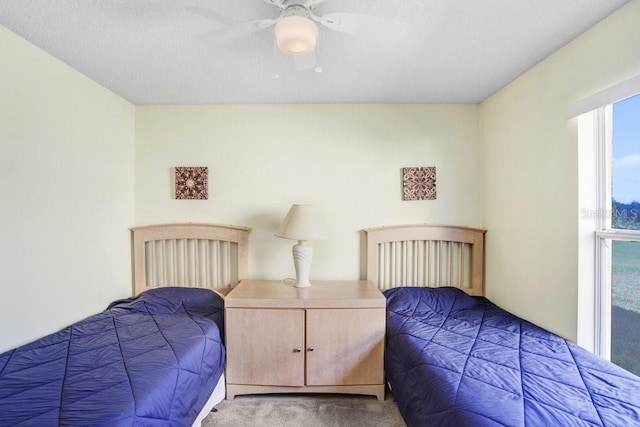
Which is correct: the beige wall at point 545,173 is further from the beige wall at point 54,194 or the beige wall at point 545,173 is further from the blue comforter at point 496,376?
the beige wall at point 54,194

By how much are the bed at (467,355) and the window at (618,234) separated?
207mm

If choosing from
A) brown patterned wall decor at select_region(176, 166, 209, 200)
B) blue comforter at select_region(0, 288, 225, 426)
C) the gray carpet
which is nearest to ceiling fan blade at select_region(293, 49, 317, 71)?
brown patterned wall decor at select_region(176, 166, 209, 200)

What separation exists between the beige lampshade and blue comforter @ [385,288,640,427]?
2.63 feet

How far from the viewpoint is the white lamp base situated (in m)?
2.36

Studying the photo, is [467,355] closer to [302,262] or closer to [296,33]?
[302,262]

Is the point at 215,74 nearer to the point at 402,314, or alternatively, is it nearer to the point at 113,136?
the point at 113,136

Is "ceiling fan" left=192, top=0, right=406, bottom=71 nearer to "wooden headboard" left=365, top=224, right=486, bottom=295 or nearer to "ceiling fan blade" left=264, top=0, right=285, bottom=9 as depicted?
"ceiling fan blade" left=264, top=0, right=285, bottom=9

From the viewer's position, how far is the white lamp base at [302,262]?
92.9 inches

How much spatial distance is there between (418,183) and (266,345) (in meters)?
1.78

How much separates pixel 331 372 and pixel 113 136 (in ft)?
7.99

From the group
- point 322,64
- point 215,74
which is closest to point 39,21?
point 215,74

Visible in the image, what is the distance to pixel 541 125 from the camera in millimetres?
1971

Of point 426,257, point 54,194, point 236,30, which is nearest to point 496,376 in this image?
point 426,257

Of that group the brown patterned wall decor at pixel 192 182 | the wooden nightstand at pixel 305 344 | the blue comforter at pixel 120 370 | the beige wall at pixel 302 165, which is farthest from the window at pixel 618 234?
the brown patterned wall decor at pixel 192 182
